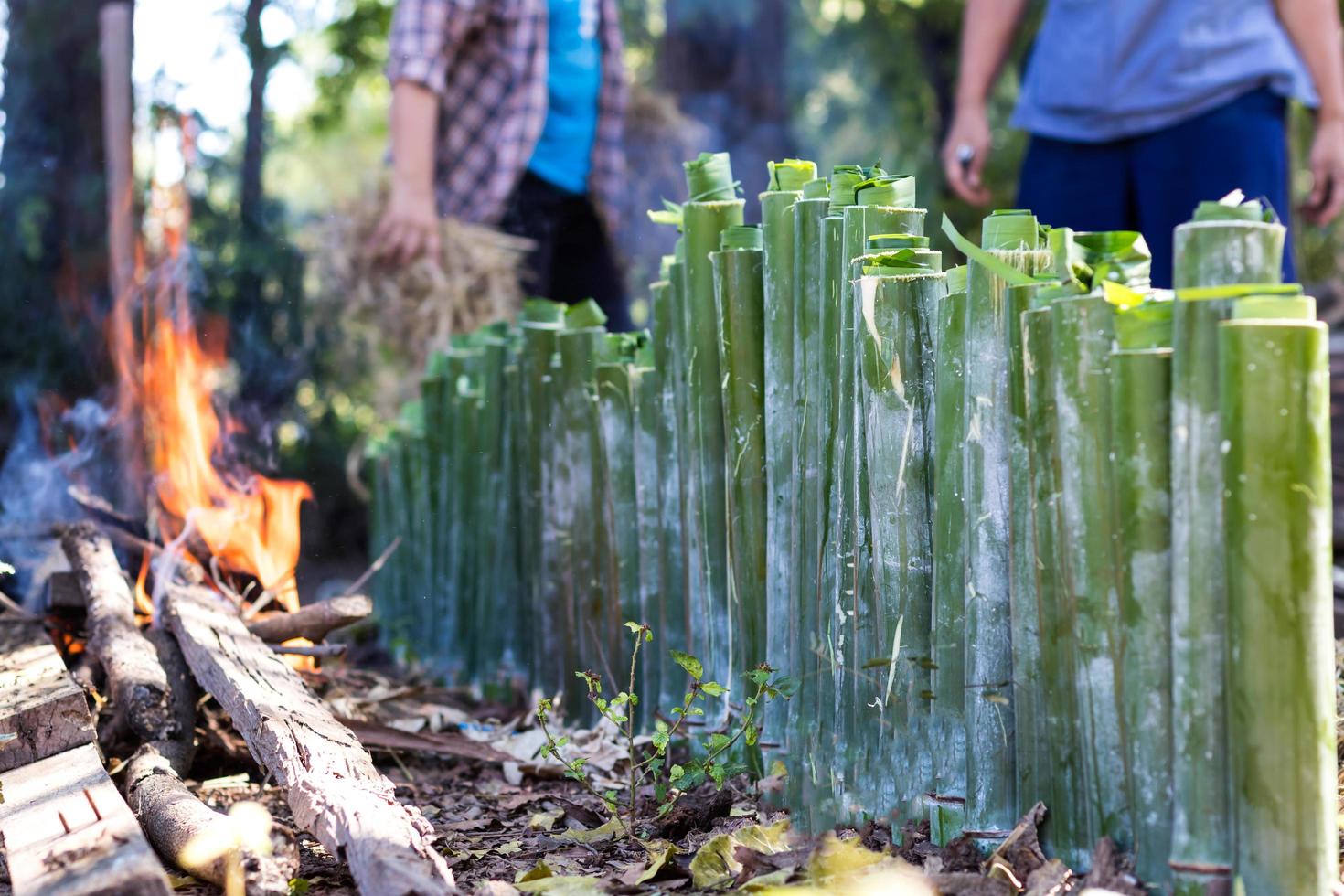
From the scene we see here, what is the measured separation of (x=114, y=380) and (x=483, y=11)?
2.25 metres

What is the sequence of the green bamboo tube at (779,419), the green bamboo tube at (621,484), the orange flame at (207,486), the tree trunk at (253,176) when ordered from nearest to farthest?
1. the green bamboo tube at (779,419)
2. the green bamboo tube at (621,484)
3. the orange flame at (207,486)
4. the tree trunk at (253,176)

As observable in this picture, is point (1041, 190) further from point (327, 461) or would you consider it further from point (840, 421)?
point (327, 461)

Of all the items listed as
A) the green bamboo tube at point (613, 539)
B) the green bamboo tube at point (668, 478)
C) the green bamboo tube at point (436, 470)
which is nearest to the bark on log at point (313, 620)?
the green bamboo tube at point (613, 539)

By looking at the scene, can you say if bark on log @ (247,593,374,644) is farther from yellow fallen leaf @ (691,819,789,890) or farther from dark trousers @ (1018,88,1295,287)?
dark trousers @ (1018,88,1295,287)

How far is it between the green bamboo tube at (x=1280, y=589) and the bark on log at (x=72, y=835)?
1.31m

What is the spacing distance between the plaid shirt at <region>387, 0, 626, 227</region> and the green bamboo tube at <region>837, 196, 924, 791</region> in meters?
2.81

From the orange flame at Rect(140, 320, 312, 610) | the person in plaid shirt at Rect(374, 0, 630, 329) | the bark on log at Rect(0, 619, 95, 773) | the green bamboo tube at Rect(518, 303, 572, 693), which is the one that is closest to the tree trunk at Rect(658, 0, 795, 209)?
the person in plaid shirt at Rect(374, 0, 630, 329)

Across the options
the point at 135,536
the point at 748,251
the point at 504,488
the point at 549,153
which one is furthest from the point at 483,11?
the point at 748,251

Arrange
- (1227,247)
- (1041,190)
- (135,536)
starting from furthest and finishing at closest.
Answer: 1. (1041,190)
2. (135,536)
3. (1227,247)

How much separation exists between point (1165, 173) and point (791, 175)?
6.28 ft

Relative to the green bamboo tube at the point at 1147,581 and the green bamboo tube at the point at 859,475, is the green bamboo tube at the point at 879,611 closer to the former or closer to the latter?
the green bamboo tube at the point at 859,475

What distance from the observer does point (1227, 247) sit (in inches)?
67.5

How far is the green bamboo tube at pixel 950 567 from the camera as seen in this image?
2.08 m

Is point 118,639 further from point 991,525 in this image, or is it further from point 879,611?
point 991,525
